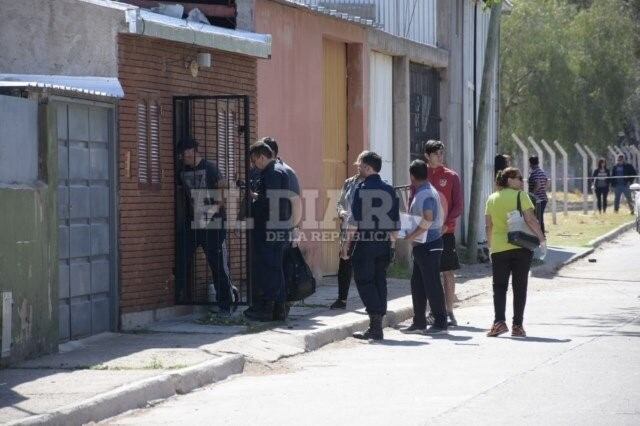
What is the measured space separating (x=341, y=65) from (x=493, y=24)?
389 centimetres

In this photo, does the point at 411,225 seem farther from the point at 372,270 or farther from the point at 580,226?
the point at 580,226

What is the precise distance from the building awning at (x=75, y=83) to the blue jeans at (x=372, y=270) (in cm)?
289

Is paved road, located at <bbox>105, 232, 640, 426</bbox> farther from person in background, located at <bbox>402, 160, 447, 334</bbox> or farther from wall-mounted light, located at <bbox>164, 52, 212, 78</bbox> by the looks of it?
wall-mounted light, located at <bbox>164, 52, 212, 78</bbox>

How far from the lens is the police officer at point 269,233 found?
14086 mm

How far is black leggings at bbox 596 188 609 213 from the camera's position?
41.1m

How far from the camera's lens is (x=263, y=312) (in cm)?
1427

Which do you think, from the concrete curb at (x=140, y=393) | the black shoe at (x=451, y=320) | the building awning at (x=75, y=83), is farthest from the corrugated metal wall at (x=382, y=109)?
the concrete curb at (x=140, y=393)

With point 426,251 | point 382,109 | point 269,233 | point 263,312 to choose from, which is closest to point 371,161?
point 426,251

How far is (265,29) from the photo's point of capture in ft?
54.6

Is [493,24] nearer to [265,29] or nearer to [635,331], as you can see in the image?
[265,29]

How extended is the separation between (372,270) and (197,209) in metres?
2.04

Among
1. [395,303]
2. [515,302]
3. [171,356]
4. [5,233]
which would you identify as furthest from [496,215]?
[5,233]

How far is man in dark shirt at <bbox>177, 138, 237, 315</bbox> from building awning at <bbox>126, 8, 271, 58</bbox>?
1.11 metres

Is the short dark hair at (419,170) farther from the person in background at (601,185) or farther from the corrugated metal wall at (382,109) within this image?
the person in background at (601,185)
